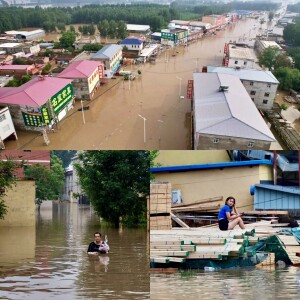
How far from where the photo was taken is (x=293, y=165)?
2150mm

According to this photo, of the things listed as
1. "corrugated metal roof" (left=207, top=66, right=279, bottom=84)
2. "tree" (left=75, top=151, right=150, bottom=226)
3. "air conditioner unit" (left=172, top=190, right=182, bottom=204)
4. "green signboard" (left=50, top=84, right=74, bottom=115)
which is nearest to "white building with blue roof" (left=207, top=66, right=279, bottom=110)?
"corrugated metal roof" (left=207, top=66, right=279, bottom=84)

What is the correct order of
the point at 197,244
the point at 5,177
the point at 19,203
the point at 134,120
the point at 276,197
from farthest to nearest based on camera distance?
1. the point at 134,120
2. the point at 19,203
3. the point at 5,177
4. the point at 276,197
5. the point at 197,244

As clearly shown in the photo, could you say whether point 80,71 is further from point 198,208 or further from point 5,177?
point 198,208

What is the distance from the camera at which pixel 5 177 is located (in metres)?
2.51

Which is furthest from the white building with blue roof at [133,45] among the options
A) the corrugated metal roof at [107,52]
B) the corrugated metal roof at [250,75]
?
the corrugated metal roof at [250,75]

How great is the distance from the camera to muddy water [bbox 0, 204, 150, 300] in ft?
6.92

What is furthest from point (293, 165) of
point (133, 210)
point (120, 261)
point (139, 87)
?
point (139, 87)

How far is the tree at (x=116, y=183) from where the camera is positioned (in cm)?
256

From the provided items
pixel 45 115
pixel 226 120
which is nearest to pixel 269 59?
pixel 45 115

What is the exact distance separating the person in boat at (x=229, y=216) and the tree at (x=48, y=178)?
106 centimetres

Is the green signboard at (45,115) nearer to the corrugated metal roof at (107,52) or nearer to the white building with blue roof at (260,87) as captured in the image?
the white building with blue roof at (260,87)

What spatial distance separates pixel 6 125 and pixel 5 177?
15.6 feet

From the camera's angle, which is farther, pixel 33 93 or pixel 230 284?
pixel 33 93

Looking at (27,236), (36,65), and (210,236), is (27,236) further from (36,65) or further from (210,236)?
(36,65)
